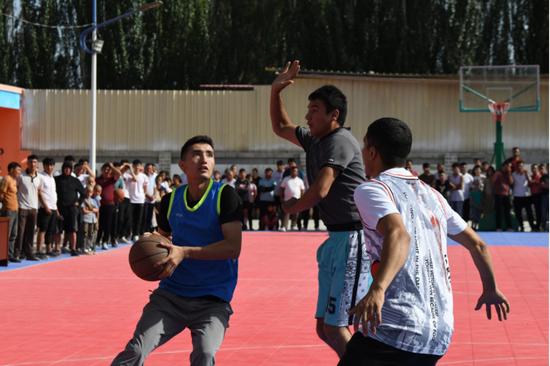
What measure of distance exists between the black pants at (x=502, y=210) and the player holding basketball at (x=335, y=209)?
72.8 feet

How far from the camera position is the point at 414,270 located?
457cm

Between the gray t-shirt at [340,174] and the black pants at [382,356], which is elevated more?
the gray t-shirt at [340,174]

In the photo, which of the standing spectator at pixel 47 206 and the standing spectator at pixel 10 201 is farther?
the standing spectator at pixel 47 206

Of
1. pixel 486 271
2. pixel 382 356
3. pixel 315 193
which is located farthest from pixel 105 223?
pixel 382 356

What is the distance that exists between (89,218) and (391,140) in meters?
15.7

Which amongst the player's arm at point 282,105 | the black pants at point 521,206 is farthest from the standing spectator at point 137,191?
the player's arm at point 282,105

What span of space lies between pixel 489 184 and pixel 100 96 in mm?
16314

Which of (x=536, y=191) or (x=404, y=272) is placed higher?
(x=536, y=191)

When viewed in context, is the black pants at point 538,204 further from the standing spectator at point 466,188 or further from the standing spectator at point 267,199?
the standing spectator at point 267,199

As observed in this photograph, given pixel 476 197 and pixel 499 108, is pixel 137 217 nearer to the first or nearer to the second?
pixel 476 197

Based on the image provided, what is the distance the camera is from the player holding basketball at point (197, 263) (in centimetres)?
577

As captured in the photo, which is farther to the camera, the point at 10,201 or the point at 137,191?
the point at 137,191

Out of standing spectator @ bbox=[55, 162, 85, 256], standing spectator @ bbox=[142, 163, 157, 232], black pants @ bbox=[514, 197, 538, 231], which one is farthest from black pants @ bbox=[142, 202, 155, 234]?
black pants @ bbox=[514, 197, 538, 231]

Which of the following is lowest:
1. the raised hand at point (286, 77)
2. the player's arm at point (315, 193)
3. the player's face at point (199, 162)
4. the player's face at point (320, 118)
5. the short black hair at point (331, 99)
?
the player's arm at point (315, 193)
